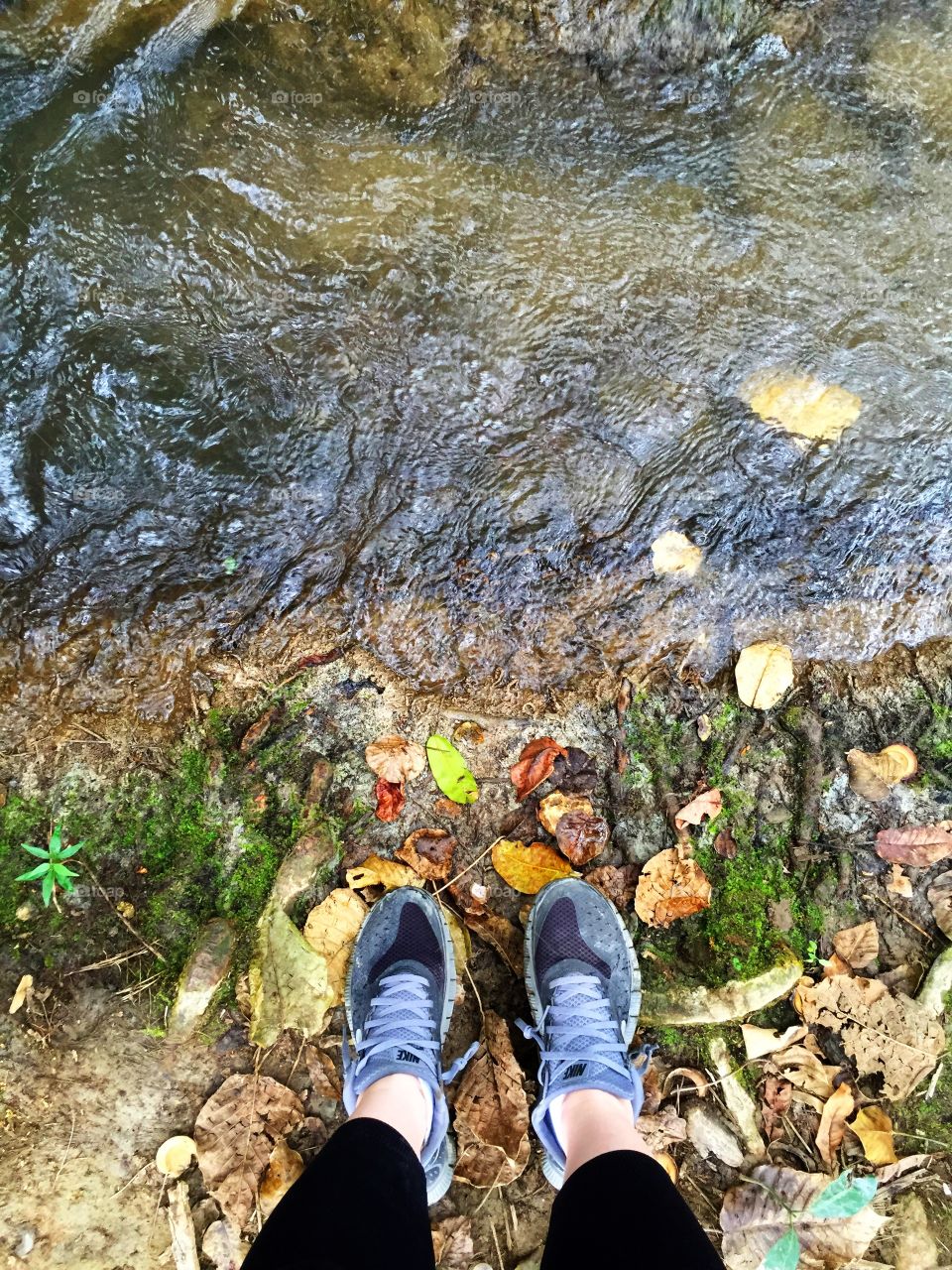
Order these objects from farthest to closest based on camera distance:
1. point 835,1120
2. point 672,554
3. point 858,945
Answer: point 672,554
point 858,945
point 835,1120

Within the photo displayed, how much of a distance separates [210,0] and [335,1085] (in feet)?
11.9

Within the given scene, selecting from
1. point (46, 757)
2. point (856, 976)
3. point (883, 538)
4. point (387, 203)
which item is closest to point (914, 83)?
point (883, 538)

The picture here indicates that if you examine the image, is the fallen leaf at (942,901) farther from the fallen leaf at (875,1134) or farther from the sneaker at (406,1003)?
the sneaker at (406,1003)

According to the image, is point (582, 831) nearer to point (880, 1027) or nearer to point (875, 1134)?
point (880, 1027)

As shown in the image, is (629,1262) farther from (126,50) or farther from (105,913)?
(126,50)

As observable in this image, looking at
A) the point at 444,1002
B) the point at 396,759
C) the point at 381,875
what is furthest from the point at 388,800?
the point at 444,1002

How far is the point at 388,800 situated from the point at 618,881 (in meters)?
0.86

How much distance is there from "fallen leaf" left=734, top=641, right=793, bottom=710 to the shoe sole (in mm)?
1333

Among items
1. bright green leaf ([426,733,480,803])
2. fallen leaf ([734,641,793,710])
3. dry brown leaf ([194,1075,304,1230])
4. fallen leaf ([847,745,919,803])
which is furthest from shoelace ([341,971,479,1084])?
fallen leaf ([847,745,919,803])

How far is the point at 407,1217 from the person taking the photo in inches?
70.2

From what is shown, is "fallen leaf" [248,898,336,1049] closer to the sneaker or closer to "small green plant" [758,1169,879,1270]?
the sneaker

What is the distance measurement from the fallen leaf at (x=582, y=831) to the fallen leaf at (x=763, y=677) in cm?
70

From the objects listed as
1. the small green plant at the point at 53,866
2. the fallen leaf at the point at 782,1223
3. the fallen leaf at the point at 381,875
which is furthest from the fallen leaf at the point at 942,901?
the small green plant at the point at 53,866

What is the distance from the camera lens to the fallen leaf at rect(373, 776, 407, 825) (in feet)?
8.27
